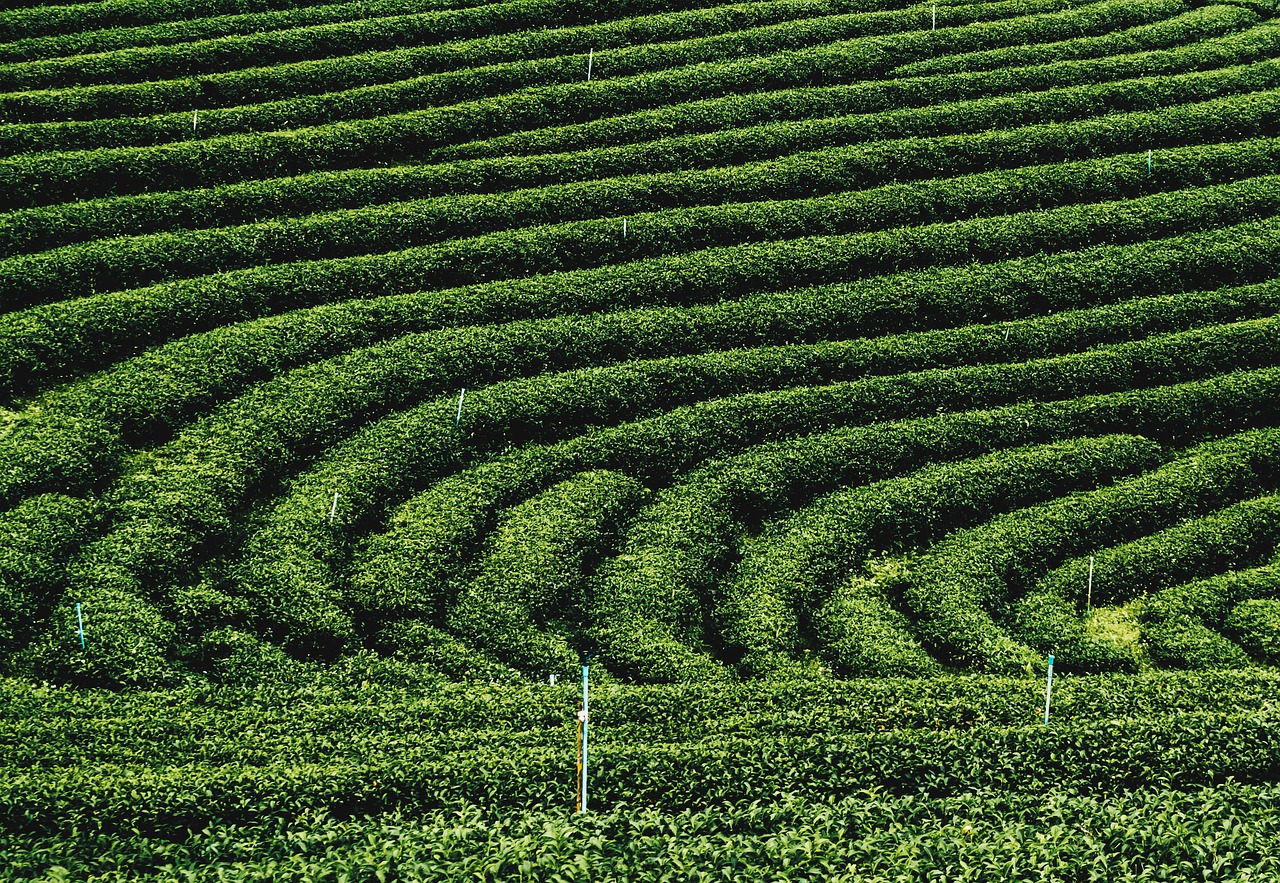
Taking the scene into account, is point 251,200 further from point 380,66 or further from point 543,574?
point 543,574

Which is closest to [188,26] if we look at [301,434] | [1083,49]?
[301,434]

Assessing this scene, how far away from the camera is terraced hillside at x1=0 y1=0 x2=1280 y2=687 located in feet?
65.9

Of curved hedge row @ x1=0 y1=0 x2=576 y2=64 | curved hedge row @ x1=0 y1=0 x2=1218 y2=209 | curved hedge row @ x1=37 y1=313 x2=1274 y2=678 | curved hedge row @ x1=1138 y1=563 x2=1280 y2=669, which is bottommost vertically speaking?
curved hedge row @ x1=1138 y1=563 x2=1280 y2=669

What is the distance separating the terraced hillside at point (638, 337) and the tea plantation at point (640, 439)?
0.36 ft

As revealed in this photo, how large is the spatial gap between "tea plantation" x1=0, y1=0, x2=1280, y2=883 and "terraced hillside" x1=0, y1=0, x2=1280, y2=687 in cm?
11

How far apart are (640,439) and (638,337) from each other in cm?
316

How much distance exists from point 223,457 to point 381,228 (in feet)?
26.1

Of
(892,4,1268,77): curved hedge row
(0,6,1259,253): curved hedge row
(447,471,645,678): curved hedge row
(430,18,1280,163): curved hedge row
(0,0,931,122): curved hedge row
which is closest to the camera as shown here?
(447,471,645,678): curved hedge row

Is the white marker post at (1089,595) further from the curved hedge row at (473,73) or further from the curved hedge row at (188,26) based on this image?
the curved hedge row at (188,26)

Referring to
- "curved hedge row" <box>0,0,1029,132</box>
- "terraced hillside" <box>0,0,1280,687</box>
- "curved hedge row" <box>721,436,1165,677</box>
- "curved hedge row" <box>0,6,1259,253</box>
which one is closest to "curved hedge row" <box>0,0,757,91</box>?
"terraced hillside" <box>0,0,1280,687</box>

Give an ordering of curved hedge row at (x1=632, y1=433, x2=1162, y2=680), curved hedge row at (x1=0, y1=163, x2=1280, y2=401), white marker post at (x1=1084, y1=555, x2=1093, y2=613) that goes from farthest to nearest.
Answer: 1. curved hedge row at (x1=0, y1=163, x2=1280, y2=401)
2. white marker post at (x1=1084, y1=555, x2=1093, y2=613)
3. curved hedge row at (x1=632, y1=433, x2=1162, y2=680)

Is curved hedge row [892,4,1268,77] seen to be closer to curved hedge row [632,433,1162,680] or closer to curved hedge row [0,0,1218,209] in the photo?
curved hedge row [0,0,1218,209]

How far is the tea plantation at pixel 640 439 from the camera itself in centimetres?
1551

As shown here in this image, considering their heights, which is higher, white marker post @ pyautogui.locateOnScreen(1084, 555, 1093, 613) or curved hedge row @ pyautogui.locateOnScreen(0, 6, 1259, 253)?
curved hedge row @ pyautogui.locateOnScreen(0, 6, 1259, 253)
